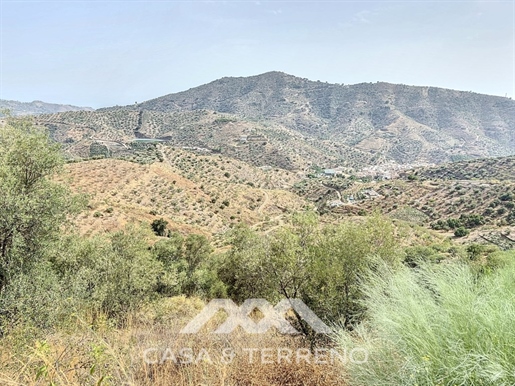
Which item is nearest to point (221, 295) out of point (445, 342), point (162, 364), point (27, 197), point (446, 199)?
point (27, 197)

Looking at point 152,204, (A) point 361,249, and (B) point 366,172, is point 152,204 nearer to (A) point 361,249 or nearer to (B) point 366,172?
(A) point 361,249

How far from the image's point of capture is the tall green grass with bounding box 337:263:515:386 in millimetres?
1929

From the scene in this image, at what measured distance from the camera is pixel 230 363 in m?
3.57

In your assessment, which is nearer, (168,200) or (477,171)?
(168,200)

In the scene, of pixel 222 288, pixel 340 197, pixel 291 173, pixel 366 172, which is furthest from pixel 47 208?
pixel 366 172

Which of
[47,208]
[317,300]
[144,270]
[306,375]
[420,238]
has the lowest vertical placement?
[420,238]

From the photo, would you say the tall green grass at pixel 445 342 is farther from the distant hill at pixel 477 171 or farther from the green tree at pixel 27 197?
the distant hill at pixel 477 171

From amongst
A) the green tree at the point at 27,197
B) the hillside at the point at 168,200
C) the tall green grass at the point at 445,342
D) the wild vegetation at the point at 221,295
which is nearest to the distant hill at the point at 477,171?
the hillside at the point at 168,200

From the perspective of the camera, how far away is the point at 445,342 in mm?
2246

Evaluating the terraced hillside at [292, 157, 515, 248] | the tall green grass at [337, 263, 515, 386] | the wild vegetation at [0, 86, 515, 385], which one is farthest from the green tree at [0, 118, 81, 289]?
the terraced hillside at [292, 157, 515, 248]

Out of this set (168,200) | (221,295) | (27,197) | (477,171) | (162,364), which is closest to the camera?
(162,364)

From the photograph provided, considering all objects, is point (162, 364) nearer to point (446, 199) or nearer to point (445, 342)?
point (445, 342)

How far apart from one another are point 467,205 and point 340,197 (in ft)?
90.1

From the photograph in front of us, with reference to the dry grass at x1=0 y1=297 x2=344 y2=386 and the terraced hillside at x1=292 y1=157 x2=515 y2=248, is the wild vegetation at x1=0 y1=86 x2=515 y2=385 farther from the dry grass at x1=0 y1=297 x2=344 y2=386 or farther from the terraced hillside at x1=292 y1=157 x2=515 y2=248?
the terraced hillside at x1=292 y1=157 x2=515 y2=248
